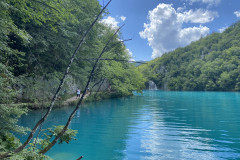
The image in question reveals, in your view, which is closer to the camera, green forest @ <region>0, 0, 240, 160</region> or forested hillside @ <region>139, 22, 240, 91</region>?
green forest @ <region>0, 0, 240, 160</region>

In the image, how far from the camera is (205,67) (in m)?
96.9

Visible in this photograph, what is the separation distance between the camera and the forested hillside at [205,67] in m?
83.4

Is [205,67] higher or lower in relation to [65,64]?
higher

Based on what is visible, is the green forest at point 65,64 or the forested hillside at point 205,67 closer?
the green forest at point 65,64

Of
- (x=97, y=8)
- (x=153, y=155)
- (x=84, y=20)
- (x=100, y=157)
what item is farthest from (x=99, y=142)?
(x=97, y=8)

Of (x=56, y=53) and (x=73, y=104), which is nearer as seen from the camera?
(x=56, y=53)

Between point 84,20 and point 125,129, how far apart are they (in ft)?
41.1

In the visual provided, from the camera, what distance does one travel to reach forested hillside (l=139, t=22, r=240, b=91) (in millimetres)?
83375

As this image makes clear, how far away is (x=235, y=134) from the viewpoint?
956 centimetres

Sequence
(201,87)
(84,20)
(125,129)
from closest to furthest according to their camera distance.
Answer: (125,129), (84,20), (201,87)

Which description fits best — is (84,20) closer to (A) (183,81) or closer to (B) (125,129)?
(B) (125,129)

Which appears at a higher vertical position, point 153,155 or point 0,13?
point 0,13

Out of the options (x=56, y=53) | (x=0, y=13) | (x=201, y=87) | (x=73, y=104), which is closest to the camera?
(x=0, y=13)

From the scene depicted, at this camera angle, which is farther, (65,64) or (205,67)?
(205,67)
